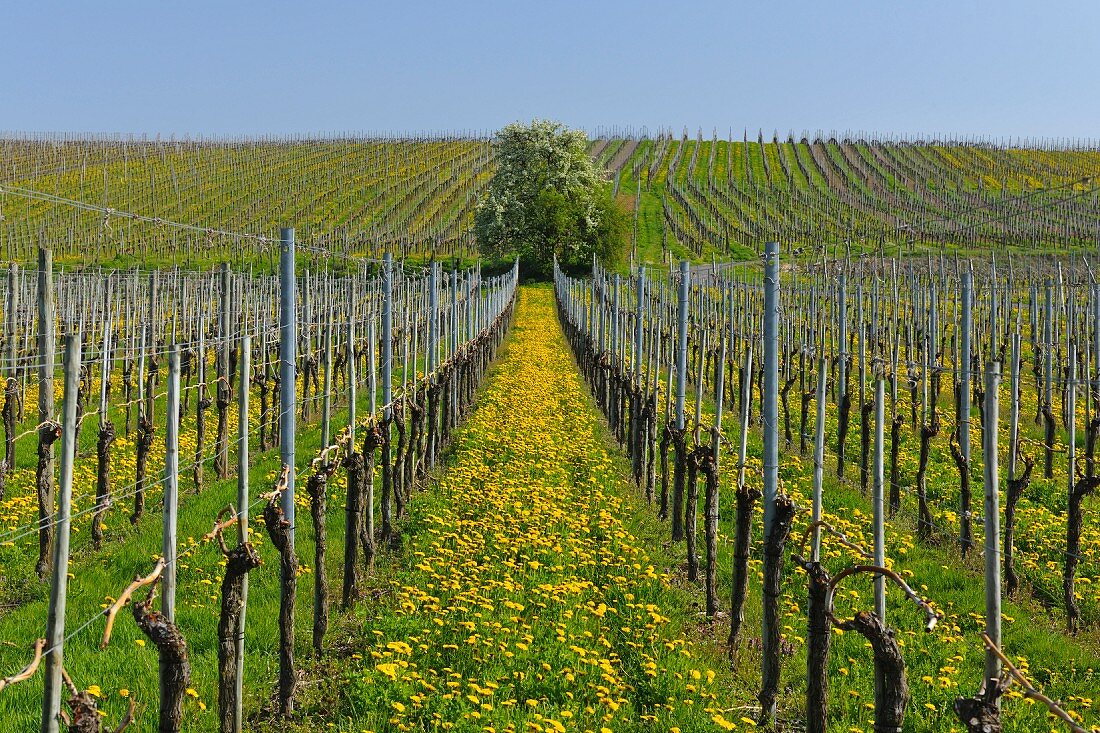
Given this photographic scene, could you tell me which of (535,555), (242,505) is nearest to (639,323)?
(535,555)

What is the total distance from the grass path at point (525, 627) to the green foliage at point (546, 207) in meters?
47.6

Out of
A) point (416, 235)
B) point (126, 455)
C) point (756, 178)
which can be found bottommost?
point (126, 455)

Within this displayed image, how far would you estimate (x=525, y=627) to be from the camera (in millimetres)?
6543

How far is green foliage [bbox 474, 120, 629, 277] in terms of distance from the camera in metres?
58.2

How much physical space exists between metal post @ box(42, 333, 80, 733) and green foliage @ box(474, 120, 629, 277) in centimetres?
5427

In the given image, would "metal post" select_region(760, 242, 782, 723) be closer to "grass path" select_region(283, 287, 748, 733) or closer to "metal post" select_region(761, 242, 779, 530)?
"metal post" select_region(761, 242, 779, 530)

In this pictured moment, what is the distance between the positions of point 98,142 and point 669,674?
12530cm

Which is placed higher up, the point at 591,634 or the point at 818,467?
the point at 818,467

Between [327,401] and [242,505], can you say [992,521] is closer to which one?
[242,505]

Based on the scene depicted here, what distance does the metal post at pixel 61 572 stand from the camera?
3.49 metres

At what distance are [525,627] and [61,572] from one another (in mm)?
3555

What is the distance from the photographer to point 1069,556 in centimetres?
742

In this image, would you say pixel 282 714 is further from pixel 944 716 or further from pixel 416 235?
pixel 416 235

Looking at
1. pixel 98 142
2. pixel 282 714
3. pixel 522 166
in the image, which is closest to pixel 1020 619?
pixel 282 714
